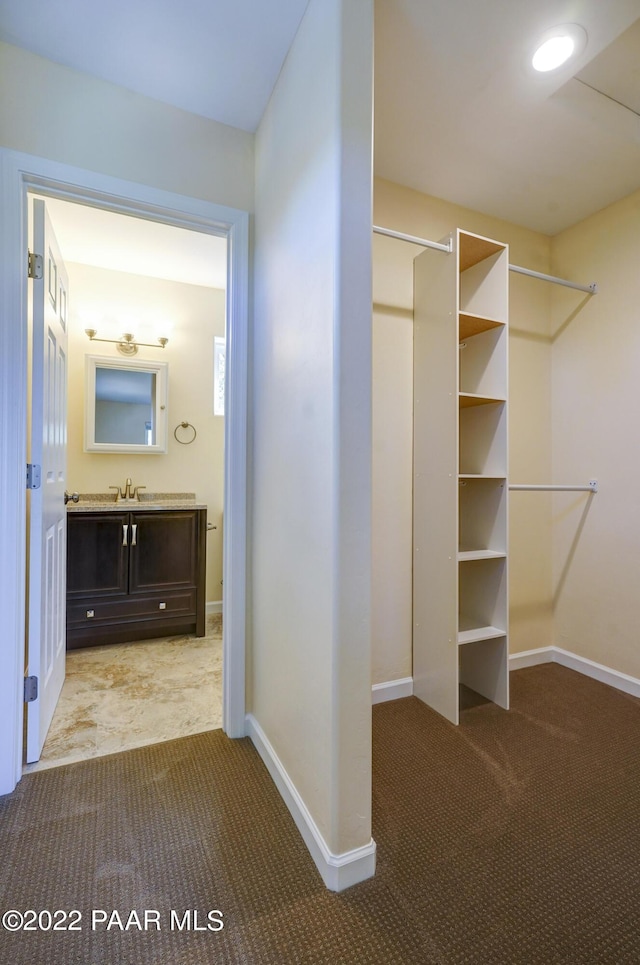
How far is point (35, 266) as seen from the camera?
1.64 metres

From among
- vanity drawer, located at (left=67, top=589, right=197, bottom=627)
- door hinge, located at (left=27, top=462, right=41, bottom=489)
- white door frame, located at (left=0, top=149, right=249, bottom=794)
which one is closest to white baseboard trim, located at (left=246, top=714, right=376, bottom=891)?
white door frame, located at (left=0, top=149, right=249, bottom=794)

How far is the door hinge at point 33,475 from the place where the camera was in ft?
5.35

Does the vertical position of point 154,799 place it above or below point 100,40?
below

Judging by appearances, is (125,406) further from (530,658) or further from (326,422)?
(530,658)

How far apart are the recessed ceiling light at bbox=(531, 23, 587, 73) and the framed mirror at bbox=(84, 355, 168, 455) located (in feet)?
9.18

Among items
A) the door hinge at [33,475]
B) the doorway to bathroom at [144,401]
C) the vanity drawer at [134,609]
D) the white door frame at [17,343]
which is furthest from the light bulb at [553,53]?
the vanity drawer at [134,609]

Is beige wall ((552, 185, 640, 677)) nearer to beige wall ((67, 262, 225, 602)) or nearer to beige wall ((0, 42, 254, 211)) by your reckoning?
beige wall ((0, 42, 254, 211))

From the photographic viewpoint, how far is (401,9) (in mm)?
1378

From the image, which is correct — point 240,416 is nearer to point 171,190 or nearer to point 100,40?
point 171,190

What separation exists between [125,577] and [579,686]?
111 inches

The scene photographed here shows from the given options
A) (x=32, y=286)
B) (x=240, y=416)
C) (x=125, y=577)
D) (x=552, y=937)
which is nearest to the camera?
(x=552, y=937)

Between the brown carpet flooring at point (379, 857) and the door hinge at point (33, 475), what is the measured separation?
1.10 metres

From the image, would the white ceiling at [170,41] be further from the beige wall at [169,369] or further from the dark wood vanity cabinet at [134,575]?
the dark wood vanity cabinet at [134,575]

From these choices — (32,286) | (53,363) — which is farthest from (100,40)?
(53,363)
